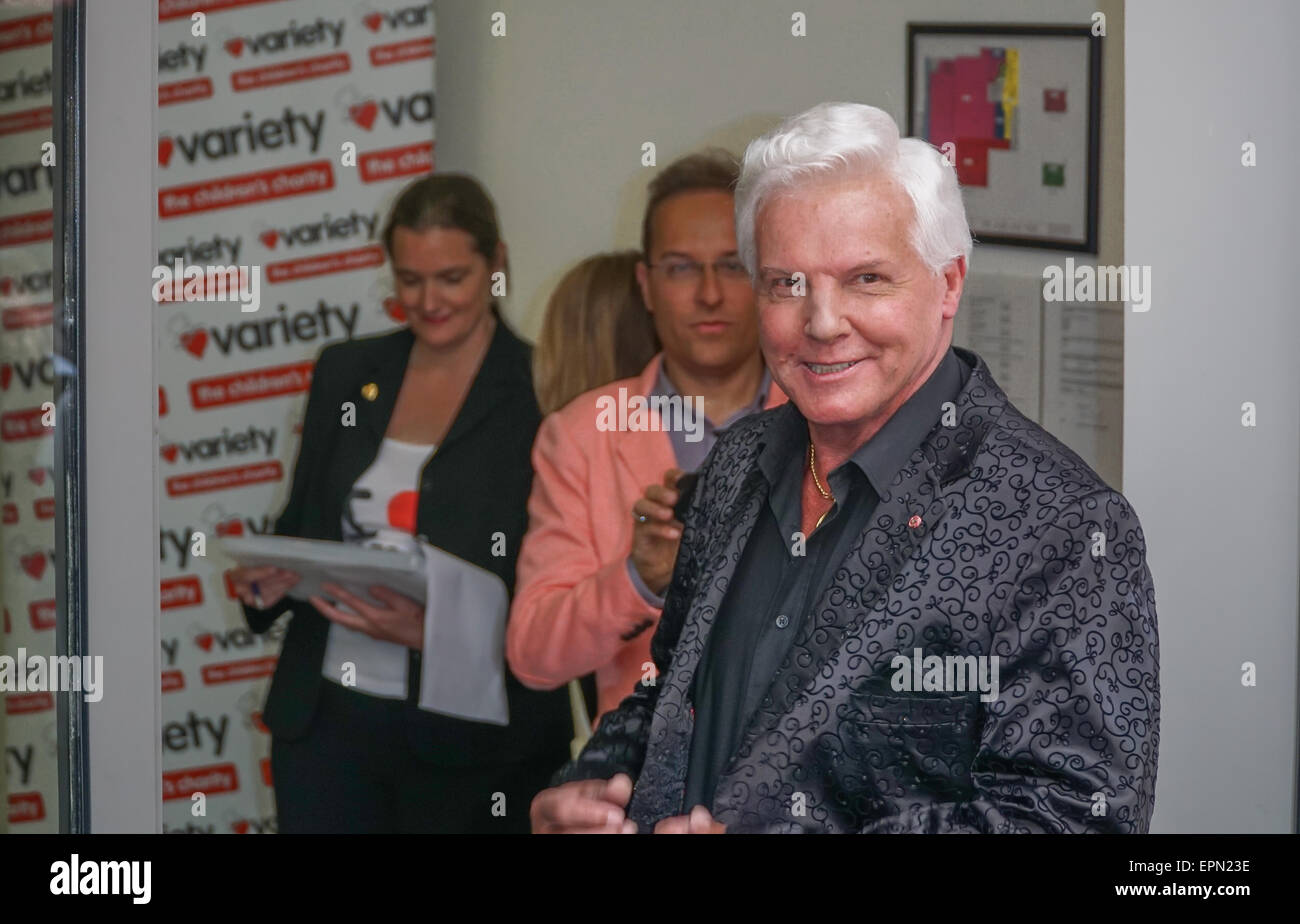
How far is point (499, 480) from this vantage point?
2746 millimetres

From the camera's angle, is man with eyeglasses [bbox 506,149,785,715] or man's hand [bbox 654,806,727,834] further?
man with eyeglasses [bbox 506,149,785,715]

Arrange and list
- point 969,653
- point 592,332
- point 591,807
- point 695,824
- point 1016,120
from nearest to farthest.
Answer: point 969,653
point 695,824
point 591,807
point 1016,120
point 592,332

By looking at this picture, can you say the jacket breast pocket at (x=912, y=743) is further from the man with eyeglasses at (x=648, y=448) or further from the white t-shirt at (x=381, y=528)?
the white t-shirt at (x=381, y=528)

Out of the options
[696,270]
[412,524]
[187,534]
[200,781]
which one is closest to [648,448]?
[696,270]

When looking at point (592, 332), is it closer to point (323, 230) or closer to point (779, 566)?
point (323, 230)

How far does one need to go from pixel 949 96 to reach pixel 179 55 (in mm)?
1640

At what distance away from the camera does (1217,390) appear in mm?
2596

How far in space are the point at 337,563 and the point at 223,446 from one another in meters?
0.38

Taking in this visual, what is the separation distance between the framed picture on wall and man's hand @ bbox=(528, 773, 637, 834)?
1.32 metres

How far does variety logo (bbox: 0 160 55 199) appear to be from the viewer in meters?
2.80

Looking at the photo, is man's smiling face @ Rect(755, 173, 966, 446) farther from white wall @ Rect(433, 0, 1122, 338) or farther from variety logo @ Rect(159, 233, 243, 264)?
variety logo @ Rect(159, 233, 243, 264)

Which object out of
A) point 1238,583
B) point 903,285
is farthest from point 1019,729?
point 1238,583

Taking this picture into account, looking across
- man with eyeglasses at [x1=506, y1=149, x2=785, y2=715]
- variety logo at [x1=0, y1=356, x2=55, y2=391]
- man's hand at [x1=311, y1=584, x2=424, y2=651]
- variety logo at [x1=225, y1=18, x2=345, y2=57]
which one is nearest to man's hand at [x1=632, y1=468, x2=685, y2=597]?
man with eyeglasses at [x1=506, y1=149, x2=785, y2=715]
